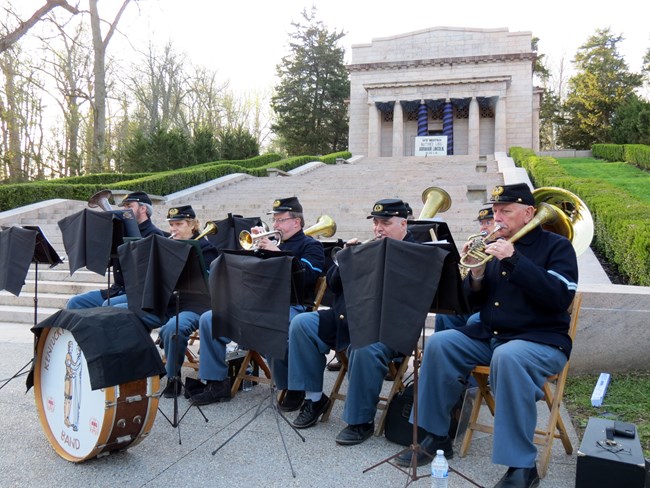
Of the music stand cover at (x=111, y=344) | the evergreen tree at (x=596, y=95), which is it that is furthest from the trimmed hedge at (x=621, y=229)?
the evergreen tree at (x=596, y=95)

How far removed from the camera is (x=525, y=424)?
3324mm

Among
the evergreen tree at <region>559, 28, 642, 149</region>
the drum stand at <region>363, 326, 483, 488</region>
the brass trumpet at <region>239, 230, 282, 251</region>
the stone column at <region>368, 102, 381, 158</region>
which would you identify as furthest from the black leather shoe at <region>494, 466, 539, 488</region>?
the evergreen tree at <region>559, 28, 642, 149</region>

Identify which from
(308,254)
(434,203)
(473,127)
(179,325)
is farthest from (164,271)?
(473,127)

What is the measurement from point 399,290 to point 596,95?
4279 cm

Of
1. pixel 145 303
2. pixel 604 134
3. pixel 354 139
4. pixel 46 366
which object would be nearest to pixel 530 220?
pixel 145 303

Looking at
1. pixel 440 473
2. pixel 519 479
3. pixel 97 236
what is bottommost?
pixel 519 479

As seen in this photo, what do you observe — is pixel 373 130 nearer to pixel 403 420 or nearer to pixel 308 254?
pixel 308 254

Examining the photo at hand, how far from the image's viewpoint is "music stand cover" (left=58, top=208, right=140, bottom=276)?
18.3 ft

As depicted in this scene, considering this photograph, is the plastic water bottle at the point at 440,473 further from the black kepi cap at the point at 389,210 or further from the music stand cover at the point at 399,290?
the black kepi cap at the point at 389,210

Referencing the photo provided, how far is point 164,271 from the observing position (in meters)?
4.39

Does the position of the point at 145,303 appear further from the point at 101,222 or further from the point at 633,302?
the point at 633,302

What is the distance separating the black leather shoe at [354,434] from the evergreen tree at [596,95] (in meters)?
39.9

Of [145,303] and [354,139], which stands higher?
[354,139]

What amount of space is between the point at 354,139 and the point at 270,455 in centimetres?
3617
